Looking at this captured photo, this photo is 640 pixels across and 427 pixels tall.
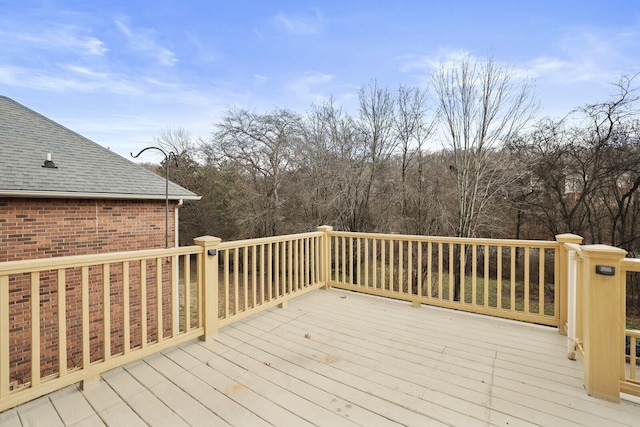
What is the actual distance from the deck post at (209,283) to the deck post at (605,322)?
2.87m

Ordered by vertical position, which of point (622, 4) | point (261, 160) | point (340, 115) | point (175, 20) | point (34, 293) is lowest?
point (34, 293)

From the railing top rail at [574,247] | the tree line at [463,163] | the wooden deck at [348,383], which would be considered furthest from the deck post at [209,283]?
the tree line at [463,163]

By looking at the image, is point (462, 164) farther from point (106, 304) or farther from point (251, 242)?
point (106, 304)

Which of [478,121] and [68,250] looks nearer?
[68,250]

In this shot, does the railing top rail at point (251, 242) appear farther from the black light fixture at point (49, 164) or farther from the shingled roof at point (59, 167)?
the black light fixture at point (49, 164)

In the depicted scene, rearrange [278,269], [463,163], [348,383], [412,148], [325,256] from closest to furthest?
[348,383]
[278,269]
[325,256]
[463,163]
[412,148]

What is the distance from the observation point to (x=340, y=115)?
10.5m

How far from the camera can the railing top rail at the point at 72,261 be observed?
171 cm

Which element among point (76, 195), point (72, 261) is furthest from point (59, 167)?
point (72, 261)

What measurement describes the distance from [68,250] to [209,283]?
4719 mm

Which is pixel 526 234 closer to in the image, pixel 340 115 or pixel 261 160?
pixel 340 115

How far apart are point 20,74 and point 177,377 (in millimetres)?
10765

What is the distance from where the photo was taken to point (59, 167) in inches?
233

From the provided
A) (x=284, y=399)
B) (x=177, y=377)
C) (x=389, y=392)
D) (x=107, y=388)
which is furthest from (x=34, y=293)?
(x=389, y=392)
